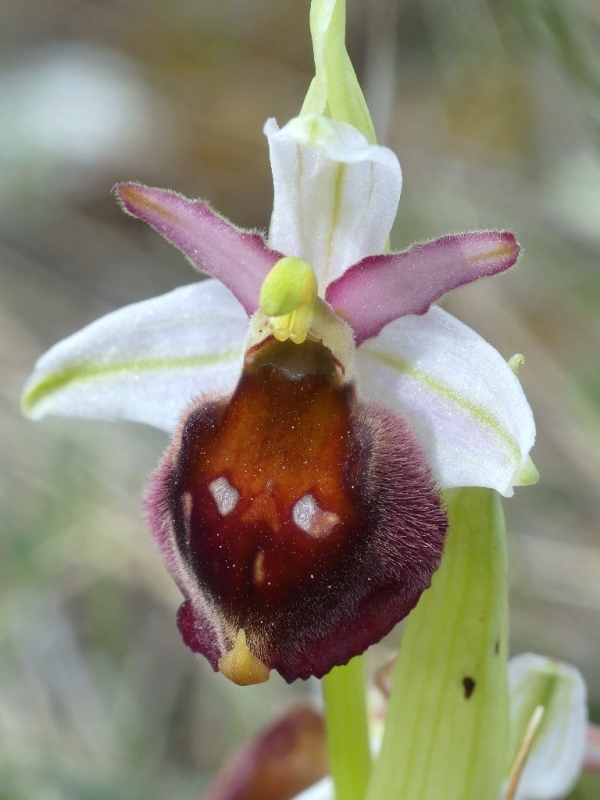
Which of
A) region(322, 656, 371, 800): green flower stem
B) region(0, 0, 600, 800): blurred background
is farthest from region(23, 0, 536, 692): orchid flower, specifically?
region(0, 0, 600, 800): blurred background

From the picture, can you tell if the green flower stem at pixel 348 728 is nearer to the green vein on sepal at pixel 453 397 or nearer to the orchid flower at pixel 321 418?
the orchid flower at pixel 321 418

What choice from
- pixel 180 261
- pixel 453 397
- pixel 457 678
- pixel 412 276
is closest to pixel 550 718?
pixel 457 678

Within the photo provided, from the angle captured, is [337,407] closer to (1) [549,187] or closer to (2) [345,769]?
(2) [345,769]

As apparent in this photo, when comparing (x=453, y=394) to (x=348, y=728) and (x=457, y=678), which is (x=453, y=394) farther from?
(x=348, y=728)

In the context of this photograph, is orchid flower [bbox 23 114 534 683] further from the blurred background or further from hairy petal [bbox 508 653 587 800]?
the blurred background

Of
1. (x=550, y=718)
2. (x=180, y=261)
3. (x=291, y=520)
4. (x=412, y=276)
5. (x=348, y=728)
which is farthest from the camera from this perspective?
(x=180, y=261)

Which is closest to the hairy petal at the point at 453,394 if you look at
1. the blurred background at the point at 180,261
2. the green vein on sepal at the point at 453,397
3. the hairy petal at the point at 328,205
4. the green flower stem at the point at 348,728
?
the green vein on sepal at the point at 453,397

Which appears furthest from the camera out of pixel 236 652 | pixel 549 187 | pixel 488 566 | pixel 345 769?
pixel 549 187

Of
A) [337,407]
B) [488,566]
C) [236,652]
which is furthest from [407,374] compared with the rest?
[236,652]
